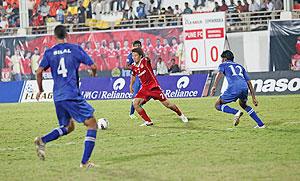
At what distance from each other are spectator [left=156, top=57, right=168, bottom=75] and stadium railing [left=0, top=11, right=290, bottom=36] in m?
2.00

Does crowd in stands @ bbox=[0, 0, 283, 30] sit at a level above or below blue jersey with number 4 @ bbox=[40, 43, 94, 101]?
above

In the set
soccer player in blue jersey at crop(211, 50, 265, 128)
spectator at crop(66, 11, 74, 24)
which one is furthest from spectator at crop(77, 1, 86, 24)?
soccer player in blue jersey at crop(211, 50, 265, 128)

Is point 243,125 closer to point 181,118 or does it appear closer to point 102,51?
point 181,118

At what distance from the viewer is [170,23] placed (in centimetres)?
3500

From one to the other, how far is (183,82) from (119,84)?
9.40 feet

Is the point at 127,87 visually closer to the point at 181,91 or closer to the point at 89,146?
the point at 181,91

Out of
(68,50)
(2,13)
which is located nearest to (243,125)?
(68,50)

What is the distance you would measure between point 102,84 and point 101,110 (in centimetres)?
695

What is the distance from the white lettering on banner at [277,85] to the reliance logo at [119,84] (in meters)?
5.81

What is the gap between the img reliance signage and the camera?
29.5 metres

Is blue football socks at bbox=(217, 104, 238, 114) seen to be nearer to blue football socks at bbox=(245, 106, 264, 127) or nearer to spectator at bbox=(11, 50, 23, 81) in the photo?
blue football socks at bbox=(245, 106, 264, 127)

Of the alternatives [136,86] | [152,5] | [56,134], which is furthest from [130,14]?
[56,134]

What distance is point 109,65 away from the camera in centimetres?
3525

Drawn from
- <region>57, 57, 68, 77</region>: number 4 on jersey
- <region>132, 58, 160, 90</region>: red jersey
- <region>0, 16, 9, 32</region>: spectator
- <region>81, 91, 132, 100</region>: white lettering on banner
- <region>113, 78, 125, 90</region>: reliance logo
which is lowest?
<region>81, 91, 132, 100</region>: white lettering on banner
